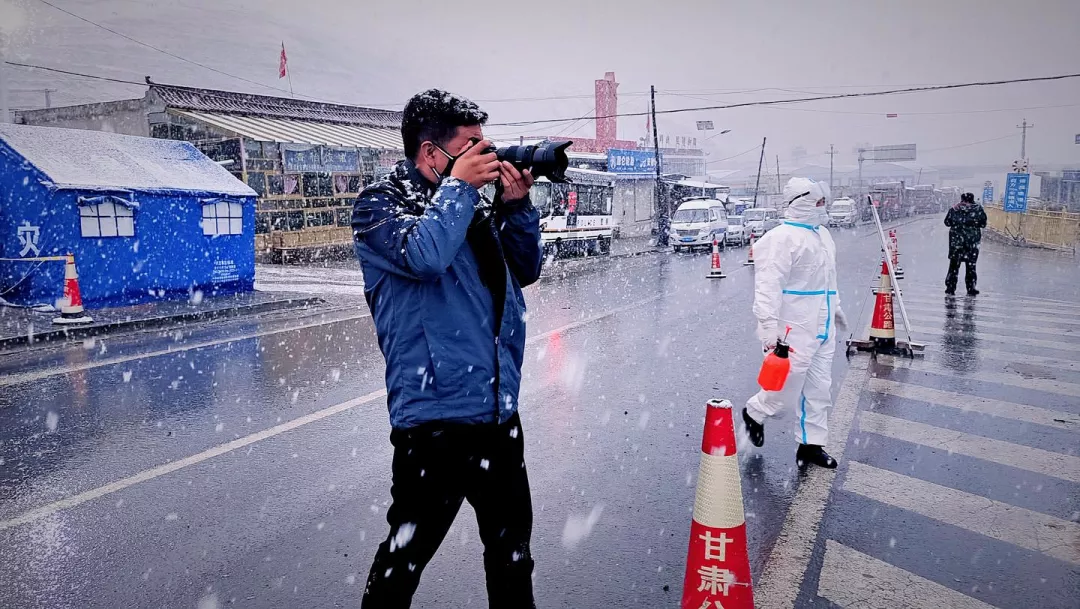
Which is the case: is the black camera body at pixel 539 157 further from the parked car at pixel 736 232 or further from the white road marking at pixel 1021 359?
the parked car at pixel 736 232

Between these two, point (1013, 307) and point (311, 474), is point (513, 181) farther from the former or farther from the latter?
point (1013, 307)

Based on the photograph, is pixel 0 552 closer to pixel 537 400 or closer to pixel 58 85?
pixel 537 400

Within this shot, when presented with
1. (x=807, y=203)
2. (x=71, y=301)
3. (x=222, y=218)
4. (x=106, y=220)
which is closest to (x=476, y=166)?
(x=807, y=203)

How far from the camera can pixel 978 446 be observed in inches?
194

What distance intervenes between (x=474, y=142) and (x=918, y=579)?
2871 millimetres

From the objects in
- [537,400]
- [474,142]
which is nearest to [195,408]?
[537,400]

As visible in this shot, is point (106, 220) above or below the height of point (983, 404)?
above

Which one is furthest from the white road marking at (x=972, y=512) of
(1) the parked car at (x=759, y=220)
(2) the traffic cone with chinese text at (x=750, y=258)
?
(1) the parked car at (x=759, y=220)

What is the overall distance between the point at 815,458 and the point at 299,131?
2558cm

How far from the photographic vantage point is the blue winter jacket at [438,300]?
6.20 ft

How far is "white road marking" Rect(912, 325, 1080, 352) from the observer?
27.6ft

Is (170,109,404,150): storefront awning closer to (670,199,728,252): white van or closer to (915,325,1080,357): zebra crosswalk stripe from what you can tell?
(670,199,728,252): white van

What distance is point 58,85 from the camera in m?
196

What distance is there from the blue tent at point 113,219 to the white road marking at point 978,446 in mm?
11779
